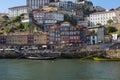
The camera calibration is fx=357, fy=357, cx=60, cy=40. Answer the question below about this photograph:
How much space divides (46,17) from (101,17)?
61.0 ft

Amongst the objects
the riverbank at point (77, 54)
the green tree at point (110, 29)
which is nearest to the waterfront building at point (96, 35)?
the green tree at point (110, 29)

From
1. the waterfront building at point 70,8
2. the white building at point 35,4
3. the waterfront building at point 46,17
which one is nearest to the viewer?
the waterfront building at point 46,17

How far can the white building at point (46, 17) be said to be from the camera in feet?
320

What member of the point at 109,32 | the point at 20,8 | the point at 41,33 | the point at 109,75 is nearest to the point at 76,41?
the point at 41,33

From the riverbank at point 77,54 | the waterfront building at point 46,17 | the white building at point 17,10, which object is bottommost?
the riverbank at point 77,54

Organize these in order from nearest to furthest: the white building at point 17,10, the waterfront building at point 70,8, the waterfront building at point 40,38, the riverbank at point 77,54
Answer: the riverbank at point 77,54, the waterfront building at point 40,38, the white building at point 17,10, the waterfront building at point 70,8

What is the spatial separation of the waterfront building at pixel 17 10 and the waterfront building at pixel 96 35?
25.6 meters

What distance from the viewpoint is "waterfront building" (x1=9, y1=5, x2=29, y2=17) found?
109 m

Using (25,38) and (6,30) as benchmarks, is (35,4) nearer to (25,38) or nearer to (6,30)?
(6,30)

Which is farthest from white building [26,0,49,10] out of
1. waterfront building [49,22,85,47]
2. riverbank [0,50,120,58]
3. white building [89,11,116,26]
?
riverbank [0,50,120,58]

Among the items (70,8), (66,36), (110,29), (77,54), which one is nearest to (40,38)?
(66,36)

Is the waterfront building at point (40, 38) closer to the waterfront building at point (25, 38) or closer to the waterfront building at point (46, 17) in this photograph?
the waterfront building at point (25, 38)

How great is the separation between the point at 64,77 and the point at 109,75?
527 cm

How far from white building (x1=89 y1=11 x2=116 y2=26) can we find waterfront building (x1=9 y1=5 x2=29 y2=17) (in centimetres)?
2012
